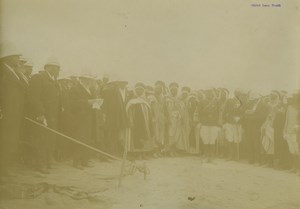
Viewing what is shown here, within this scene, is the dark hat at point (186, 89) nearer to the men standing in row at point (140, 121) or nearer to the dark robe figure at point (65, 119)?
the men standing in row at point (140, 121)

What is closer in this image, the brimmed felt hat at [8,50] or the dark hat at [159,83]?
the brimmed felt hat at [8,50]

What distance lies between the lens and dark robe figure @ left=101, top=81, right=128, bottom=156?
8.45 ft

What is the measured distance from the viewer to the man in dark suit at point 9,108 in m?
2.48

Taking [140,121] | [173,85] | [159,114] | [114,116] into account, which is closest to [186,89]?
[173,85]

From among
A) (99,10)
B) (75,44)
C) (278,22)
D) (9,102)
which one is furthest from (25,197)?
(278,22)

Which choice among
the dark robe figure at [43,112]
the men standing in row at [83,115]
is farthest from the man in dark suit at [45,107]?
the men standing in row at [83,115]

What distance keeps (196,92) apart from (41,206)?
1.07m

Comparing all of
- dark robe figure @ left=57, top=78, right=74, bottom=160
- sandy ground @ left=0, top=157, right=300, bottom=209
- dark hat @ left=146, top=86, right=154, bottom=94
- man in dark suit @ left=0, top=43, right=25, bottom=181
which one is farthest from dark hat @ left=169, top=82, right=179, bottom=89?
man in dark suit @ left=0, top=43, right=25, bottom=181

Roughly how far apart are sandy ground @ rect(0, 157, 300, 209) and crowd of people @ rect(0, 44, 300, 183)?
0.06m

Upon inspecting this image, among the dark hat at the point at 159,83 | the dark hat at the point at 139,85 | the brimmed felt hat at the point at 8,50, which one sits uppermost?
the brimmed felt hat at the point at 8,50

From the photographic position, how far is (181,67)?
2.62m

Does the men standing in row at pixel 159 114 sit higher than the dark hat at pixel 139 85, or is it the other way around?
the dark hat at pixel 139 85

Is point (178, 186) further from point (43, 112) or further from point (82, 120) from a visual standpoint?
point (43, 112)

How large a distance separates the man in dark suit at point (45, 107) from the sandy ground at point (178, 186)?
0.10 m
